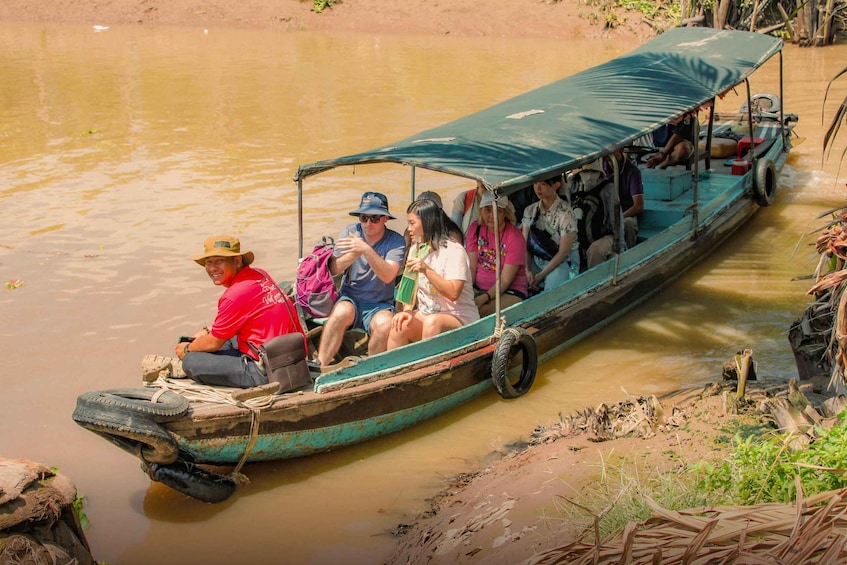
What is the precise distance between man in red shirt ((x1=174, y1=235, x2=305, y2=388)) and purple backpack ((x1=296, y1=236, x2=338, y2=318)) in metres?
0.90

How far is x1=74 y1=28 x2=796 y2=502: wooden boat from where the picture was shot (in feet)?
20.5

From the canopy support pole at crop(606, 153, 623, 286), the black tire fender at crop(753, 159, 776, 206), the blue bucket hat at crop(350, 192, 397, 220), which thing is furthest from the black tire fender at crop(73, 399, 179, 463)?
the black tire fender at crop(753, 159, 776, 206)

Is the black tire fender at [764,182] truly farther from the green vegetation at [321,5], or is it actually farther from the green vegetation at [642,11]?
the green vegetation at [321,5]

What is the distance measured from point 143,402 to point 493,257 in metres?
3.39

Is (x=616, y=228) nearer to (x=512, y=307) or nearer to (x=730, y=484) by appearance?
(x=512, y=307)

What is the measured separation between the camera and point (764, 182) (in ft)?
39.4

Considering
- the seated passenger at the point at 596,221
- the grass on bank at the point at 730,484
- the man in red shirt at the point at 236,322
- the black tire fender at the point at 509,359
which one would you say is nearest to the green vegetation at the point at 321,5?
the seated passenger at the point at 596,221

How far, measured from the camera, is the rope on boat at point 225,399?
636 cm

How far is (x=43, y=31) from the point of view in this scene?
30906mm

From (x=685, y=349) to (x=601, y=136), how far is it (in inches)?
87.5

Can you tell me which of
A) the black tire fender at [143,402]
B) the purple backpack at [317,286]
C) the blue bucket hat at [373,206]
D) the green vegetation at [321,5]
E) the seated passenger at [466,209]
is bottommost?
the black tire fender at [143,402]

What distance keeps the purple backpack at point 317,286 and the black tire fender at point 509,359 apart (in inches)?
56.9

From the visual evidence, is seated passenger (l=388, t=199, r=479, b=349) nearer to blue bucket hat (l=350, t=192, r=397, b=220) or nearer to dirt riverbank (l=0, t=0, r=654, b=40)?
blue bucket hat (l=350, t=192, r=397, b=220)

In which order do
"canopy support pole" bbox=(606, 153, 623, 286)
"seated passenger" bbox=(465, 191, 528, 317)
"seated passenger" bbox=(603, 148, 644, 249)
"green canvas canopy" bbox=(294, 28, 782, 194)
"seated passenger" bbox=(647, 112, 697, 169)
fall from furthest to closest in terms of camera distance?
1. "seated passenger" bbox=(647, 112, 697, 169)
2. "seated passenger" bbox=(603, 148, 644, 249)
3. "canopy support pole" bbox=(606, 153, 623, 286)
4. "seated passenger" bbox=(465, 191, 528, 317)
5. "green canvas canopy" bbox=(294, 28, 782, 194)
